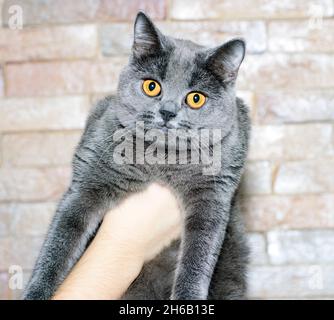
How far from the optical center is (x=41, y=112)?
5.36 feet

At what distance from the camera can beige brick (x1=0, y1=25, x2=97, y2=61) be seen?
5.24 feet

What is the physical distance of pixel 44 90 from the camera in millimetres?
1624

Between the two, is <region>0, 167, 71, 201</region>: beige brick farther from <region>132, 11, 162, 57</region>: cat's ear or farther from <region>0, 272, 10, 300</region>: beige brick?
<region>132, 11, 162, 57</region>: cat's ear

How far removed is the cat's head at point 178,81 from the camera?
1175 millimetres

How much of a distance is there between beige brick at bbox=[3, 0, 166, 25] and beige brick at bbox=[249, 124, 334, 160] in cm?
51

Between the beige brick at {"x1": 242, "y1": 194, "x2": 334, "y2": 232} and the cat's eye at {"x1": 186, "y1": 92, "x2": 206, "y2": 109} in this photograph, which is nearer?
the cat's eye at {"x1": 186, "y1": 92, "x2": 206, "y2": 109}

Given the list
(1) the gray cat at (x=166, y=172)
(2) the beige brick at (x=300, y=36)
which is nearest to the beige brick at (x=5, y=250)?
(1) the gray cat at (x=166, y=172)

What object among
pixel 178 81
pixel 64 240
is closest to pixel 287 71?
pixel 178 81

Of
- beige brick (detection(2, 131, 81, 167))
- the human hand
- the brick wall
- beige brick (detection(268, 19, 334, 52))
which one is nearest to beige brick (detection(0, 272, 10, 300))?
the brick wall

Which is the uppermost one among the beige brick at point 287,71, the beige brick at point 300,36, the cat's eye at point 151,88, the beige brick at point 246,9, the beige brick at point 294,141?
the beige brick at point 246,9

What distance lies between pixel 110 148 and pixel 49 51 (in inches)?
21.0

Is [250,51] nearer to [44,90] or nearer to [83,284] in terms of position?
[44,90]

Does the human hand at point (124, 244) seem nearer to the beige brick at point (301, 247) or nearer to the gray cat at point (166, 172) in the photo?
the gray cat at point (166, 172)

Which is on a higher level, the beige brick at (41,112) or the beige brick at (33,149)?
the beige brick at (41,112)
